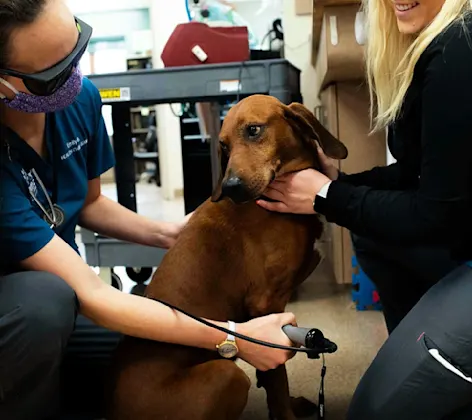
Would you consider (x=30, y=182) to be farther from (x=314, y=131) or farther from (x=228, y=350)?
(x=314, y=131)

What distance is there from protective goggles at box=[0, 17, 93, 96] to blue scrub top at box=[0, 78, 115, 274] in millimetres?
142

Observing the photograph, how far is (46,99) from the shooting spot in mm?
1125

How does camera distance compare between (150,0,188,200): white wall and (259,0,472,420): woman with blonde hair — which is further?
(150,0,188,200): white wall

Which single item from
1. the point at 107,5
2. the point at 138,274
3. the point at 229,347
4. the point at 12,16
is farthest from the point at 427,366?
the point at 107,5

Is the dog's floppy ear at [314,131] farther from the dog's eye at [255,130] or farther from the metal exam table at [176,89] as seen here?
the metal exam table at [176,89]

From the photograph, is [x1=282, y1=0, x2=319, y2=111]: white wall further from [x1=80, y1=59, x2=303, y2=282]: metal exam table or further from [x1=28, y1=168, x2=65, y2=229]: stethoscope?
[x1=28, y1=168, x2=65, y2=229]: stethoscope

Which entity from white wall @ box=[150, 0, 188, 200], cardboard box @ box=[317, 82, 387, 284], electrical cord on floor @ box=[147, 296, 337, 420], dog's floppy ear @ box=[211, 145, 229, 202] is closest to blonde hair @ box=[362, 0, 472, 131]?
dog's floppy ear @ box=[211, 145, 229, 202]

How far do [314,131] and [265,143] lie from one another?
0.43ft

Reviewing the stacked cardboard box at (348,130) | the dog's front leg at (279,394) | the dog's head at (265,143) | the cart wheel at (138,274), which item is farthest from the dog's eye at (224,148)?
the cart wheel at (138,274)

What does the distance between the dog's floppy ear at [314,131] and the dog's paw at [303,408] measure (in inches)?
26.4

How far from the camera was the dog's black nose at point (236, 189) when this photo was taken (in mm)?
1232

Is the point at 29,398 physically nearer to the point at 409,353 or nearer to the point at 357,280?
→ the point at 409,353

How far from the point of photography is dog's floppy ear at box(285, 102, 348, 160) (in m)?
1.32

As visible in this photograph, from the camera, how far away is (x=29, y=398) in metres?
1.07
